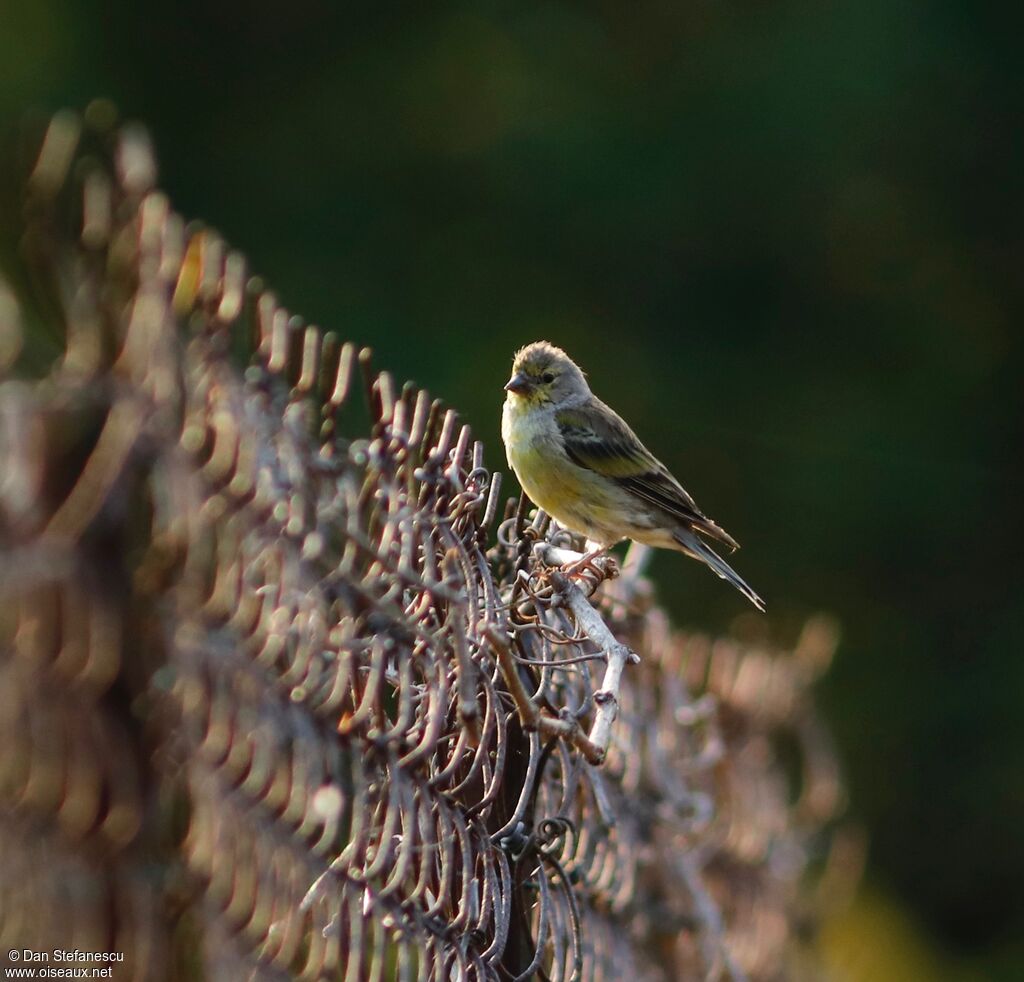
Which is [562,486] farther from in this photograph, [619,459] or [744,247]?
[744,247]

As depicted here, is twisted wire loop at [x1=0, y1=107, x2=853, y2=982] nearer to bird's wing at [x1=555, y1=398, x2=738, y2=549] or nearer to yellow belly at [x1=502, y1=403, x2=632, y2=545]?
yellow belly at [x1=502, y1=403, x2=632, y2=545]

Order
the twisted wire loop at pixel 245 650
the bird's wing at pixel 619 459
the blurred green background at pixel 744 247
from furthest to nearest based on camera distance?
the blurred green background at pixel 744 247, the bird's wing at pixel 619 459, the twisted wire loop at pixel 245 650

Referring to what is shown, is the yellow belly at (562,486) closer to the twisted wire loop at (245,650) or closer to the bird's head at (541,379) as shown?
the bird's head at (541,379)

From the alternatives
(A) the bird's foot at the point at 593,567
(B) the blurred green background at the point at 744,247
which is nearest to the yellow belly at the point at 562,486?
(A) the bird's foot at the point at 593,567

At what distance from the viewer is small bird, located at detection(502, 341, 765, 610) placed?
15.4ft

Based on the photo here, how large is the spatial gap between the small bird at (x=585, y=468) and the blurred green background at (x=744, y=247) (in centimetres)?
624

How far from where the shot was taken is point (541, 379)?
16.2 feet

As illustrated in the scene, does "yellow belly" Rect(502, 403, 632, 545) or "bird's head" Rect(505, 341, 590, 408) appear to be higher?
"bird's head" Rect(505, 341, 590, 408)

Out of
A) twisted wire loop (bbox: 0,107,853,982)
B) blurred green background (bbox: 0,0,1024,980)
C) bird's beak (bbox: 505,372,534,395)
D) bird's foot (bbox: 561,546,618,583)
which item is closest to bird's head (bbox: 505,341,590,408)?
bird's beak (bbox: 505,372,534,395)

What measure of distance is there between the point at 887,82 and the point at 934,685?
5.39m

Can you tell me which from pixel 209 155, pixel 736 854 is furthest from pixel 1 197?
pixel 736 854

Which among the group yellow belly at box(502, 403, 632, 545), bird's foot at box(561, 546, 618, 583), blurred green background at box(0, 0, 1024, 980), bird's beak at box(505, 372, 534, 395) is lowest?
bird's foot at box(561, 546, 618, 583)

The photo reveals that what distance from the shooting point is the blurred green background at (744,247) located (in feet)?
39.8

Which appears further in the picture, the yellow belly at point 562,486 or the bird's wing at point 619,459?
the bird's wing at point 619,459
